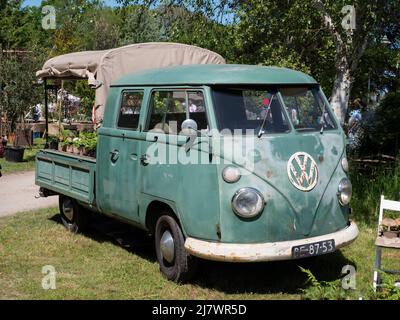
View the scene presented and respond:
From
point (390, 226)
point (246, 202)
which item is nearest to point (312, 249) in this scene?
point (246, 202)

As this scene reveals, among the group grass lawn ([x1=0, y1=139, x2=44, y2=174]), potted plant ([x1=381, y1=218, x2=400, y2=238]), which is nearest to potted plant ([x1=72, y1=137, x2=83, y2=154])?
potted plant ([x1=381, y1=218, x2=400, y2=238])

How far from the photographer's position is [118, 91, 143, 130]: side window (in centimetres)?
638

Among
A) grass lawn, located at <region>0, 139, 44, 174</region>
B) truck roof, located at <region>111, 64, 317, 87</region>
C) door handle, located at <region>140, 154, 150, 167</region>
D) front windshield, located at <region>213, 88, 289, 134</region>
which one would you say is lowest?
grass lawn, located at <region>0, 139, 44, 174</region>

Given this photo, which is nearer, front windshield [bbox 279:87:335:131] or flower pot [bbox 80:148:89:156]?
front windshield [bbox 279:87:335:131]

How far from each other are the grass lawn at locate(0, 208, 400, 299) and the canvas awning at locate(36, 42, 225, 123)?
1.71 metres

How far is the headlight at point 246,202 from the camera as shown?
515cm

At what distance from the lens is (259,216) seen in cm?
519

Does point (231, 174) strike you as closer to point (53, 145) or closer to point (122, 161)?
point (122, 161)

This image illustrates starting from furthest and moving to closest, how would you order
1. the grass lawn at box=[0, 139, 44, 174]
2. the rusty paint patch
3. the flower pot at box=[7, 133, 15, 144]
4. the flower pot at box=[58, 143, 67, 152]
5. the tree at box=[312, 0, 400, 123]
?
the flower pot at box=[7, 133, 15, 144], the grass lawn at box=[0, 139, 44, 174], the tree at box=[312, 0, 400, 123], the flower pot at box=[58, 143, 67, 152], the rusty paint patch

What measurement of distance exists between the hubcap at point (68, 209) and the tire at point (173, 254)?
2468 millimetres

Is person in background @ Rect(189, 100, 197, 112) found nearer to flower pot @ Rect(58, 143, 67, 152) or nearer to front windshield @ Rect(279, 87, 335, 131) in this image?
front windshield @ Rect(279, 87, 335, 131)

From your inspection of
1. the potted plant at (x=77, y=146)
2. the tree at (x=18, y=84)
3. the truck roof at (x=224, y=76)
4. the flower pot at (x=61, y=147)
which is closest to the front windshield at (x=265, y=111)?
the truck roof at (x=224, y=76)

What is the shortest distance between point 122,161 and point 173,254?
4.17 ft
